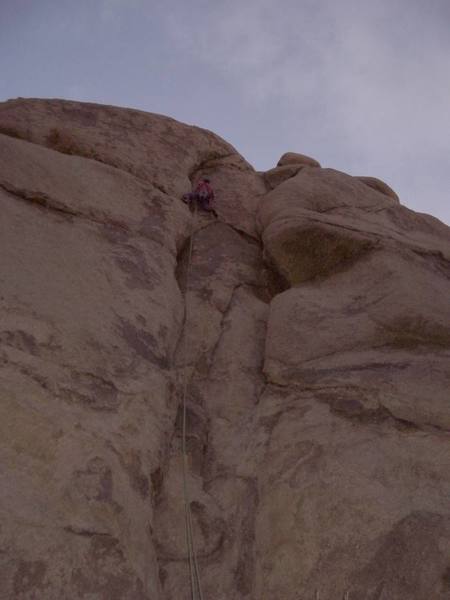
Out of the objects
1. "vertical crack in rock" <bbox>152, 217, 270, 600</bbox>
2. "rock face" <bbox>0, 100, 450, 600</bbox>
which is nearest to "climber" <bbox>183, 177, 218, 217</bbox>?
"rock face" <bbox>0, 100, 450, 600</bbox>

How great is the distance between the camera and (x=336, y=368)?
5645 mm

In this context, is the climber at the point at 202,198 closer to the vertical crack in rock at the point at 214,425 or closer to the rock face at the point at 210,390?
the rock face at the point at 210,390

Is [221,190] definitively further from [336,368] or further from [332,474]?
[332,474]

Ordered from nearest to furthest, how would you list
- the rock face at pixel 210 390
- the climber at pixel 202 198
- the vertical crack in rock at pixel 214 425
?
1. the rock face at pixel 210 390
2. the vertical crack in rock at pixel 214 425
3. the climber at pixel 202 198

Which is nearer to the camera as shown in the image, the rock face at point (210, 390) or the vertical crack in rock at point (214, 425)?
the rock face at point (210, 390)

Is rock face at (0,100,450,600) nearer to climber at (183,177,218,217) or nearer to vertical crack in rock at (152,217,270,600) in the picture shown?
vertical crack in rock at (152,217,270,600)

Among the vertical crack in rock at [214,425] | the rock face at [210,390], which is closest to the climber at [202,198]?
the rock face at [210,390]

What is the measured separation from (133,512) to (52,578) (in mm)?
758

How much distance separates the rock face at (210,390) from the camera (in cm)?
385

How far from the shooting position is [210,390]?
5.96 m

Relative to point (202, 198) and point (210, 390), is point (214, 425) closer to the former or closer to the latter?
point (210, 390)

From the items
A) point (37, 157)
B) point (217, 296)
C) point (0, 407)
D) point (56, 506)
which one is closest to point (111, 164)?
point (37, 157)

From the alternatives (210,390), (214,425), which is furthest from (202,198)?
(214,425)

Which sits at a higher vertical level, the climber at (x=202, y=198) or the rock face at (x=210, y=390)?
the climber at (x=202, y=198)
